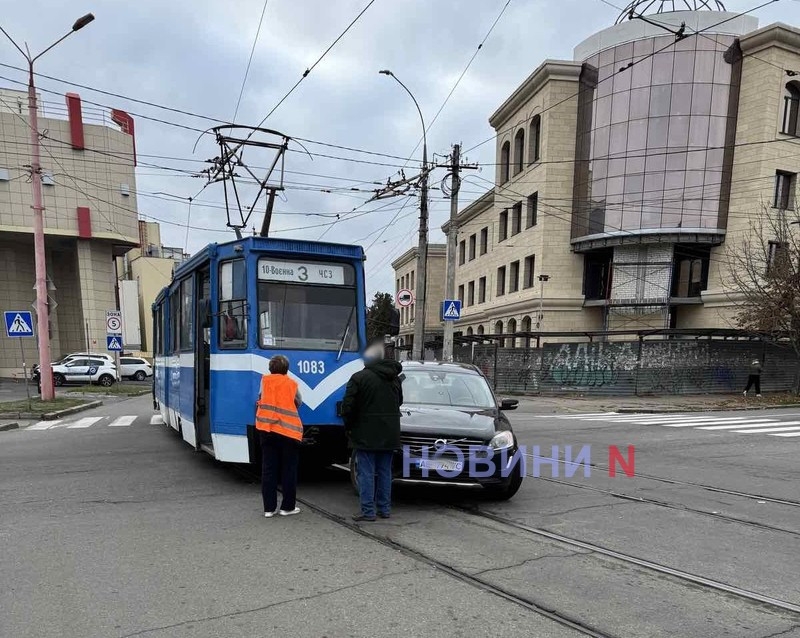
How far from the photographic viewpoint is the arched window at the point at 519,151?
39500 mm

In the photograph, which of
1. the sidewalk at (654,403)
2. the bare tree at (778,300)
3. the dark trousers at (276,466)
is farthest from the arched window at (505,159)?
the dark trousers at (276,466)

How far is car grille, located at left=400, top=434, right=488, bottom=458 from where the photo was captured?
19.8ft

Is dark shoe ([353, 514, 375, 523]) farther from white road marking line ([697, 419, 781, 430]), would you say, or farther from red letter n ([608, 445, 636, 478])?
→ white road marking line ([697, 419, 781, 430])

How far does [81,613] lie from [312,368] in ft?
12.4

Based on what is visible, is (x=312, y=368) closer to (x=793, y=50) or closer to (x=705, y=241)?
(x=705, y=241)

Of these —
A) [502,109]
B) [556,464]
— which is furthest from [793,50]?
[556,464]

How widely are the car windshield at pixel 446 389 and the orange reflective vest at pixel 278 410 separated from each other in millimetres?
1799

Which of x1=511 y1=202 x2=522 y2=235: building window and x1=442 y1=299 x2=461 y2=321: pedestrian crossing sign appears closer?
x1=442 y1=299 x2=461 y2=321: pedestrian crossing sign

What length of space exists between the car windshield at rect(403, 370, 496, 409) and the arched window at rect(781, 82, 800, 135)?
3501 cm

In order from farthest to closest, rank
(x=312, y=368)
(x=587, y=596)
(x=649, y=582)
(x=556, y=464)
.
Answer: (x=556, y=464)
(x=312, y=368)
(x=649, y=582)
(x=587, y=596)

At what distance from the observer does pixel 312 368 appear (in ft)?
22.9

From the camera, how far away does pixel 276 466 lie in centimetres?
572

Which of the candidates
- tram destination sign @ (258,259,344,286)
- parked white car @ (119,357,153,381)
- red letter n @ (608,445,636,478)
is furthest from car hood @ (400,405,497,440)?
parked white car @ (119,357,153,381)

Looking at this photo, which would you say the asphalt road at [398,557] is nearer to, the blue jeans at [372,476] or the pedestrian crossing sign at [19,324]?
the blue jeans at [372,476]
